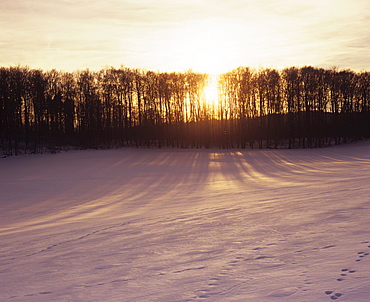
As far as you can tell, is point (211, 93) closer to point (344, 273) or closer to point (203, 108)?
point (203, 108)

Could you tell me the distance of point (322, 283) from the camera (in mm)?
4410

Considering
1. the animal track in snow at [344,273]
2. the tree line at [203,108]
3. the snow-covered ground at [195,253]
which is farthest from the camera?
the tree line at [203,108]

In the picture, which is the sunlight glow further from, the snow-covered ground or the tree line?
the snow-covered ground

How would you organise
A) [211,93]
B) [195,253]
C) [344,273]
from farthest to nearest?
[211,93]
[195,253]
[344,273]

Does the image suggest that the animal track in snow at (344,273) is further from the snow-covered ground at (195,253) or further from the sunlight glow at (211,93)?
the sunlight glow at (211,93)

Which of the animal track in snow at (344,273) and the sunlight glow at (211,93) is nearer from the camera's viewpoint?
the animal track in snow at (344,273)

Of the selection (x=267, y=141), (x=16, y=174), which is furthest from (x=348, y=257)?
(x=267, y=141)

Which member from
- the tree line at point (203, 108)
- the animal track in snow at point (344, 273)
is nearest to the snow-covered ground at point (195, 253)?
the animal track in snow at point (344, 273)

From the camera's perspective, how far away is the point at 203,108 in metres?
65.2

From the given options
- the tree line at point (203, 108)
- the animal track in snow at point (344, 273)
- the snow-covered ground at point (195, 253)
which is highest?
the tree line at point (203, 108)

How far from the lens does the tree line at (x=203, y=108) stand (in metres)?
62.0

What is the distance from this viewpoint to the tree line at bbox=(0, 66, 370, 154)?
62031 millimetres

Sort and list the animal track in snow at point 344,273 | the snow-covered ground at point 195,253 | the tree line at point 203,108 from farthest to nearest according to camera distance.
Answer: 1. the tree line at point 203,108
2. the snow-covered ground at point 195,253
3. the animal track in snow at point 344,273

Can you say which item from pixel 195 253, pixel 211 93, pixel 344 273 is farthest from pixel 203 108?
pixel 344 273
